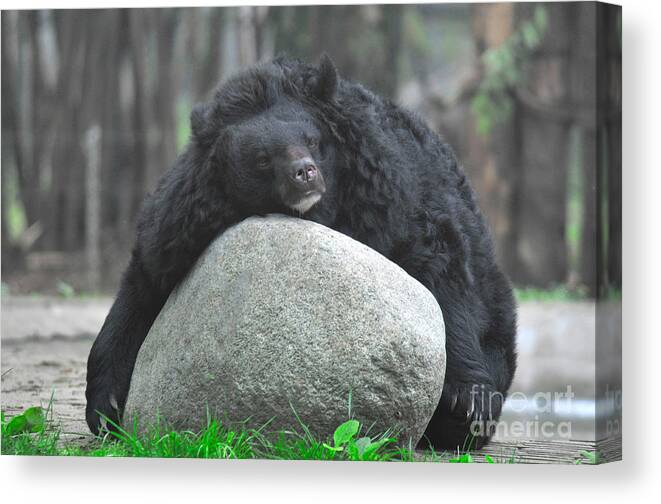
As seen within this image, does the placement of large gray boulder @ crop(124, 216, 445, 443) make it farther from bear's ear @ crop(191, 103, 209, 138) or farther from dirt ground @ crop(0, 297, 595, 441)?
dirt ground @ crop(0, 297, 595, 441)

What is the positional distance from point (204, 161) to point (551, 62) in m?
4.62

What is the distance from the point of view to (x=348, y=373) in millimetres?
5078

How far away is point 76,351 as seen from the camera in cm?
831

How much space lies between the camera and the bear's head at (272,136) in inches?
212

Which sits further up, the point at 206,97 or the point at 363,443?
the point at 206,97

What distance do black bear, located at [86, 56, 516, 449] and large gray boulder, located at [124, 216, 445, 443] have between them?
24cm

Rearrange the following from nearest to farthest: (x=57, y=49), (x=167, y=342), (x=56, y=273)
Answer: (x=167, y=342) → (x=57, y=49) → (x=56, y=273)

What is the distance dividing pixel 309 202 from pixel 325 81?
0.67 meters

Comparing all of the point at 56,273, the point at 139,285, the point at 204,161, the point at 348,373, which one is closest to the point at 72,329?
the point at 56,273

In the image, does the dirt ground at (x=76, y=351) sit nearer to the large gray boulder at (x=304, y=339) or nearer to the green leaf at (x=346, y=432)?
the large gray boulder at (x=304, y=339)

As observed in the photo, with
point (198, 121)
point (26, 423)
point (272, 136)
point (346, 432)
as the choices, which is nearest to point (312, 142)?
point (272, 136)

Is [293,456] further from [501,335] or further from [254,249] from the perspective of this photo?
[501,335]

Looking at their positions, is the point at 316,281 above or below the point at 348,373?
above

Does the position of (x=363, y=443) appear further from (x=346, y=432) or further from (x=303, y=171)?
(x=303, y=171)
